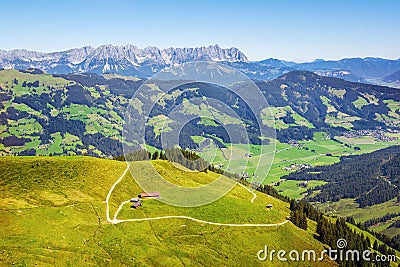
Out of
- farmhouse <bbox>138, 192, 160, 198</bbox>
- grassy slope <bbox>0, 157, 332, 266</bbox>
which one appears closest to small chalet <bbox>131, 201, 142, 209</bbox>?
grassy slope <bbox>0, 157, 332, 266</bbox>

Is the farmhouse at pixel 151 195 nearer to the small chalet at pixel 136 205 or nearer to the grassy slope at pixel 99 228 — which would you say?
the grassy slope at pixel 99 228

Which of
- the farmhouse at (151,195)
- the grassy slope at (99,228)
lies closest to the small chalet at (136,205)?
the grassy slope at (99,228)

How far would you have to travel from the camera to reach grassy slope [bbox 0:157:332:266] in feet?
245

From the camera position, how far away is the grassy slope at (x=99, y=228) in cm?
7456

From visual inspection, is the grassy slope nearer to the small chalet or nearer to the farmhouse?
the small chalet

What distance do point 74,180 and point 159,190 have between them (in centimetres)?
2614

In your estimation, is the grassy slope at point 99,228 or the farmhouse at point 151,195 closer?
the grassy slope at point 99,228

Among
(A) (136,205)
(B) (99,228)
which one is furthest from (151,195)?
(B) (99,228)

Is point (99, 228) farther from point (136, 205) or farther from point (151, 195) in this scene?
point (151, 195)

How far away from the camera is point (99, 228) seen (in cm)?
8781

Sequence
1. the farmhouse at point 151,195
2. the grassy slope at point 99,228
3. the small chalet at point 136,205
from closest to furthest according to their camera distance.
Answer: the grassy slope at point 99,228, the small chalet at point 136,205, the farmhouse at point 151,195

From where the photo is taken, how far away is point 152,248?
85.0 metres

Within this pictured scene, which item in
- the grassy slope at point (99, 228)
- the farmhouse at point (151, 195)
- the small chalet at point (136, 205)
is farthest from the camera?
the farmhouse at point (151, 195)

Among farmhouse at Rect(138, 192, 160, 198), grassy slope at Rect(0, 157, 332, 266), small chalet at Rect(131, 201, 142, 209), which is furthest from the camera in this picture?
farmhouse at Rect(138, 192, 160, 198)
